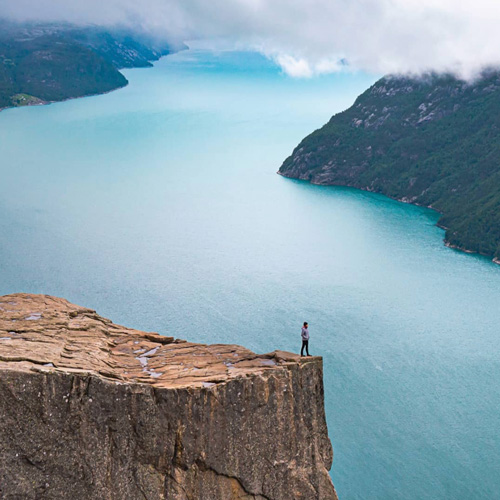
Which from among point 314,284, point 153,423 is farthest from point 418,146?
point 153,423

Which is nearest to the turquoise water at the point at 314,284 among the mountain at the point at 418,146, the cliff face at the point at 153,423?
the mountain at the point at 418,146

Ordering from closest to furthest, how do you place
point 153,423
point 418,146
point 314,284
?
point 153,423, point 314,284, point 418,146

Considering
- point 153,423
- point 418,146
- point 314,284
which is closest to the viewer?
point 153,423

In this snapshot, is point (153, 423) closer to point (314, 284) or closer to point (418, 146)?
point (314, 284)

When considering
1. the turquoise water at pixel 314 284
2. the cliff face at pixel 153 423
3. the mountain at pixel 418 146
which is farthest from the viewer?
the mountain at pixel 418 146

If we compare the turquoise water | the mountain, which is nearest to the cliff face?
the turquoise water

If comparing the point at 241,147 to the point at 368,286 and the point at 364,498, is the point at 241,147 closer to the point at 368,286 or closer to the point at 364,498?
the point at 368,286

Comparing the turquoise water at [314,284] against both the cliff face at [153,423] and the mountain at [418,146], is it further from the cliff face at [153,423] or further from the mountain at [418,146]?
the cliff face at [153,423]
